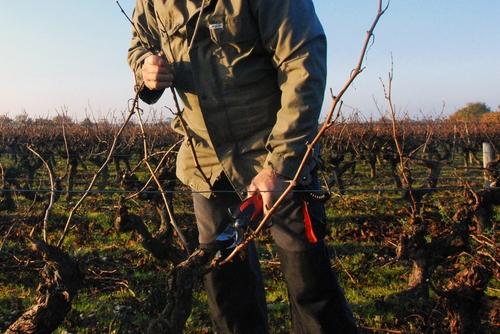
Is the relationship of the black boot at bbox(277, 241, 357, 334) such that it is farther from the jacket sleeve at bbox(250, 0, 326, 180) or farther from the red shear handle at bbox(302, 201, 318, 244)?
the jacket sleeve at bbox(250, 0, 326, 180)

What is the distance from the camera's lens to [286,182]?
1770 mm

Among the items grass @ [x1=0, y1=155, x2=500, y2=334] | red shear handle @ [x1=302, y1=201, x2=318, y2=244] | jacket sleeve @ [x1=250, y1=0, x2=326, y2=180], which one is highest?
jacket sleeve @ [x1=250, y1=0, x2=326, y2=180]

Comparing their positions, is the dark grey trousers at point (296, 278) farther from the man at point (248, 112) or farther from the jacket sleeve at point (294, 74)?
the jacket sleeve at point (294, 74)

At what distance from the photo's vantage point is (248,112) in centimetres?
200

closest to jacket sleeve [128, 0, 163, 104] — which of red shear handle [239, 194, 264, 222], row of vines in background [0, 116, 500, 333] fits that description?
row of vines in background [0, 116, 500, 333]

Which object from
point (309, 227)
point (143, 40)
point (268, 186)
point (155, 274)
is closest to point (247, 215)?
point (268, 186)

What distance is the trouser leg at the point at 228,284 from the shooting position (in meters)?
2.23

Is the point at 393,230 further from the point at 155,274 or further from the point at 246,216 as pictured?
the point at 246,216

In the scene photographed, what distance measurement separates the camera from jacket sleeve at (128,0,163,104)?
2.14 m

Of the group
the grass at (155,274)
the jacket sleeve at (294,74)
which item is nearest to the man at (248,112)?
the jacket sleeve at (294,74)

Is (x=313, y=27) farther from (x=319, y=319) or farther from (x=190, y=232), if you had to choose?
(x=190, y=232)

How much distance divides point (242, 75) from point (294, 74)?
232 mm

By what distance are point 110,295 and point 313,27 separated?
3355 mm

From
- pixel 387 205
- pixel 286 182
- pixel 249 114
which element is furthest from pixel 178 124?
pixel 387 205
